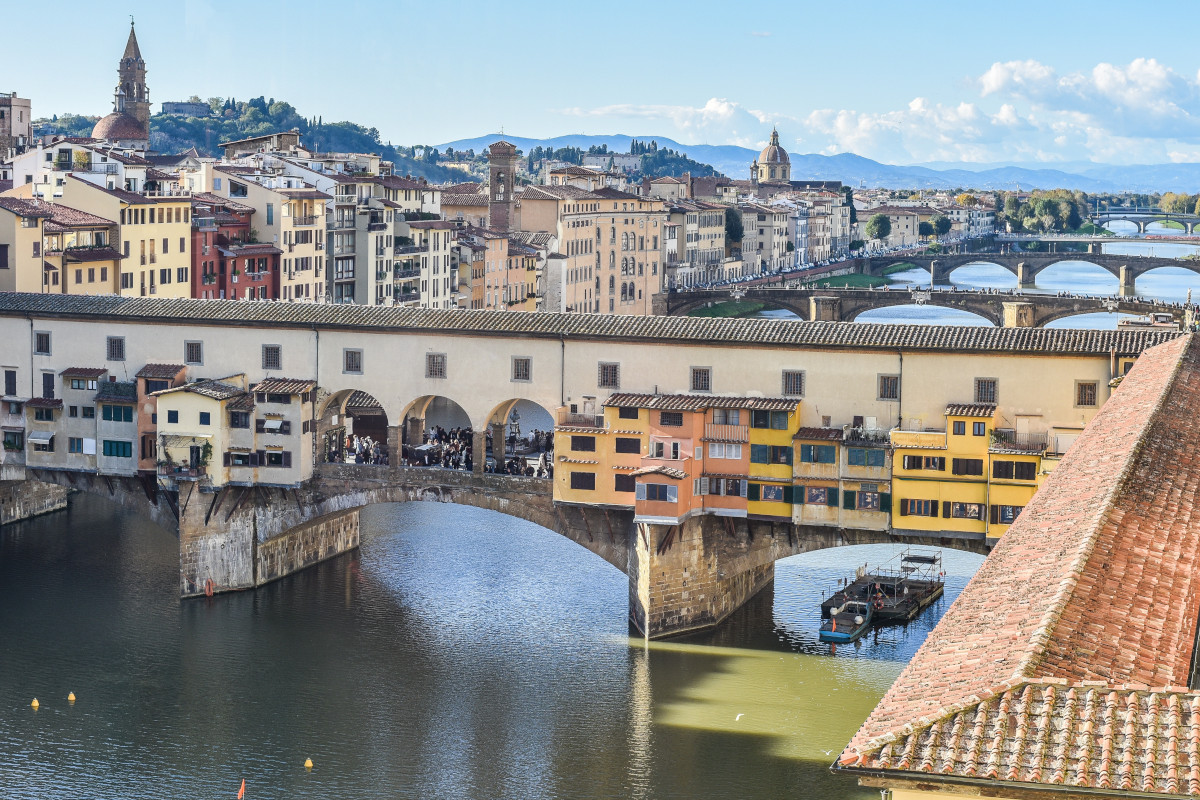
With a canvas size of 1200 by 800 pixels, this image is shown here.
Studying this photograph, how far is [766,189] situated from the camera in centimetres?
19150

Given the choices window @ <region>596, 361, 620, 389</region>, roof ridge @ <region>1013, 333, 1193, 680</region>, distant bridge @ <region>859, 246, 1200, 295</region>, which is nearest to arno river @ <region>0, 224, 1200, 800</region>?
window @ <region>596, 361, 620, 389</region>

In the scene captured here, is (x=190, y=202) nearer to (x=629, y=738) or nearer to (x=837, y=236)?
(x=629, y=738)

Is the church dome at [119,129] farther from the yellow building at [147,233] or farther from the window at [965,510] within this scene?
the window at [965,510]

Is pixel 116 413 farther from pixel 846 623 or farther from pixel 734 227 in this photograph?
pixel 734 227

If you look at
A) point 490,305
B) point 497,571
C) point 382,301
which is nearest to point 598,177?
point 490,305

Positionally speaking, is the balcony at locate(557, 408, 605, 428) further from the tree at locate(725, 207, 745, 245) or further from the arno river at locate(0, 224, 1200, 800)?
the tree at locate(725, 207, 745, 245)

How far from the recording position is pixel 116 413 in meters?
42.7

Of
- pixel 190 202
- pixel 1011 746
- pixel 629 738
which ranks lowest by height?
pixel 629 738

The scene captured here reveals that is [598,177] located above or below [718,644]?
above

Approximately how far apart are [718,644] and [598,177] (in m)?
74.2

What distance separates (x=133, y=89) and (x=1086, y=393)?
10597cm

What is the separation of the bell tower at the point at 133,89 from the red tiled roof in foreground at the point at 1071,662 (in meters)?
121

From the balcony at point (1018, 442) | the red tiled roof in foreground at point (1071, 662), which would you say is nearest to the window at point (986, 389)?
the balcony at point (1018, 442)

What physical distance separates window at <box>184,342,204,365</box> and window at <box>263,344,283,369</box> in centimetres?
179
